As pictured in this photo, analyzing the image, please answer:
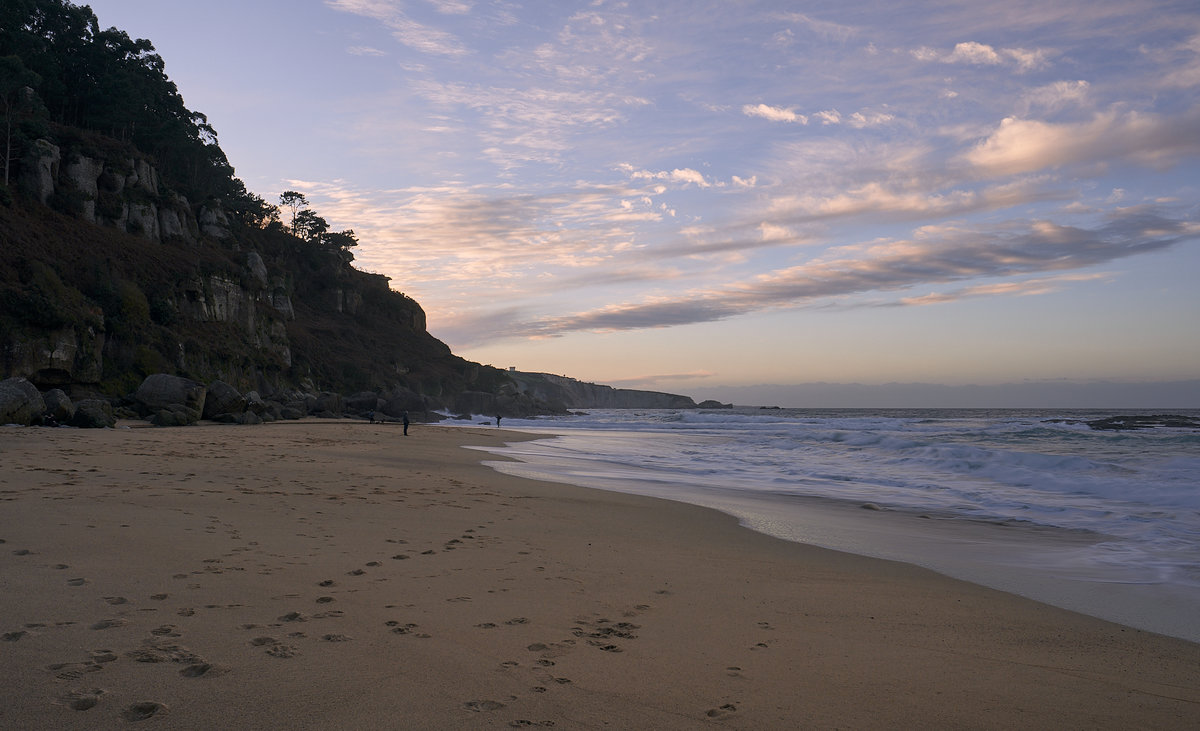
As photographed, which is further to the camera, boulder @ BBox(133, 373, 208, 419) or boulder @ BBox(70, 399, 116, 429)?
boulder @ BBox(133, 373, 208, 419)

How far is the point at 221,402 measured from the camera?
26.0m

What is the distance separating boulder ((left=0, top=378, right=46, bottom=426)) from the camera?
1680 centimetres

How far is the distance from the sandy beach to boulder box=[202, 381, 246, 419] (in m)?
20.8

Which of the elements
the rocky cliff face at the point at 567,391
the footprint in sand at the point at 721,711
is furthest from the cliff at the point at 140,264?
the rocky cliff face at the point at 567,391

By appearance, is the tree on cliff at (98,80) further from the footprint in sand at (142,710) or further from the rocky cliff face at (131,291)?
the footprint in sand at (142,710)

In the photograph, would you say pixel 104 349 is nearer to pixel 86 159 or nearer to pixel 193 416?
pixel 193 416

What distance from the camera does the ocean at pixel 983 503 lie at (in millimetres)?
6047

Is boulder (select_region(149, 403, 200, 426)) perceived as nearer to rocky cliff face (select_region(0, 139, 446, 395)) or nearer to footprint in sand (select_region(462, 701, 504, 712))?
rocky cliff face (select_region(0, 139, 446, 395))

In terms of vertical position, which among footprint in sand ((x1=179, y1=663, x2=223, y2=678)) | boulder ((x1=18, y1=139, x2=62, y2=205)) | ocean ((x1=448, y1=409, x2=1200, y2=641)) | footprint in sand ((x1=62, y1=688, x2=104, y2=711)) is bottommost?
ocean ((x1=448, y1=409, x2=1200, y2=641))

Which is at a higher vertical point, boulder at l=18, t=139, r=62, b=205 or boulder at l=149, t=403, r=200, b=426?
boulder at l=18, t=139, r=62, b=205

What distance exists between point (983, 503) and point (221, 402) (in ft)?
87.3

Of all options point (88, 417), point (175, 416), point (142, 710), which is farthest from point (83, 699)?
point (175, 416)

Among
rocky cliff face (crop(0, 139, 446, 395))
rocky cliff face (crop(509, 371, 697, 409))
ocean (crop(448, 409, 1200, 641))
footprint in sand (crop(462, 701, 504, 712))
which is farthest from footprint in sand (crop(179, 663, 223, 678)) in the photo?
rocky cliff face (crop(509, 371, 697, 409))

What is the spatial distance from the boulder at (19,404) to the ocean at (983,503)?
1269cm
